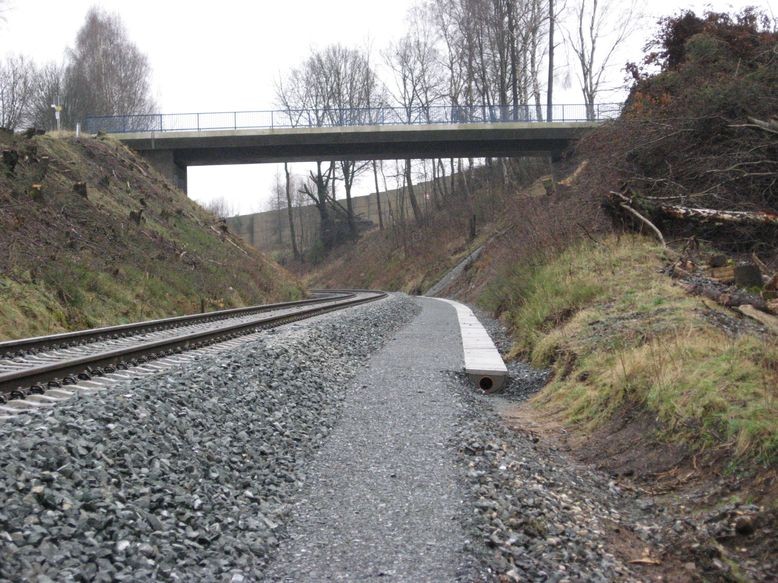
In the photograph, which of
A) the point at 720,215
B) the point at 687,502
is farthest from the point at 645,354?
the point at 720,215

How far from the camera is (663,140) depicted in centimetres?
1675

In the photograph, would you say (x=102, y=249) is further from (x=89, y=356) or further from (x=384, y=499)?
(x=384, y=499)

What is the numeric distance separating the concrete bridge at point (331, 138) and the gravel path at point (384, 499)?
2550cm

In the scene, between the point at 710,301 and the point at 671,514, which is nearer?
the point at 671,514

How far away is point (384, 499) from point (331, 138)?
2872 centimetres

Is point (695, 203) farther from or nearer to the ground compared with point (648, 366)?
farther from the ground

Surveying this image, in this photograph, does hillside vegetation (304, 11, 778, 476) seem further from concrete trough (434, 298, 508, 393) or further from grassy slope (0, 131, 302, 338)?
grassy slope (0, 131, 302, 338)

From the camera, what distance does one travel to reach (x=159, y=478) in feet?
14.1

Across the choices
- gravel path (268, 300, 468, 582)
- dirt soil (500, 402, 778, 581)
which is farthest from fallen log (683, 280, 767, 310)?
gravel path (268, 300, 468, 582)

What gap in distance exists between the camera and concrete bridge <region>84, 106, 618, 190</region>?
1233 inches

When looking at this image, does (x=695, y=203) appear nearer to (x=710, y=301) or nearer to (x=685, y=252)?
(x=685, y=252)

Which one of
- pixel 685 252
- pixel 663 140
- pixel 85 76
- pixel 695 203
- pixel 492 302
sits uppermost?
pixel 85 76

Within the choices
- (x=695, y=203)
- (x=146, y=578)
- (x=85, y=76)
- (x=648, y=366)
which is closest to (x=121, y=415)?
(x=146, y=578)

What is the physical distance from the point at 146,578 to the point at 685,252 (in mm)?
11891
